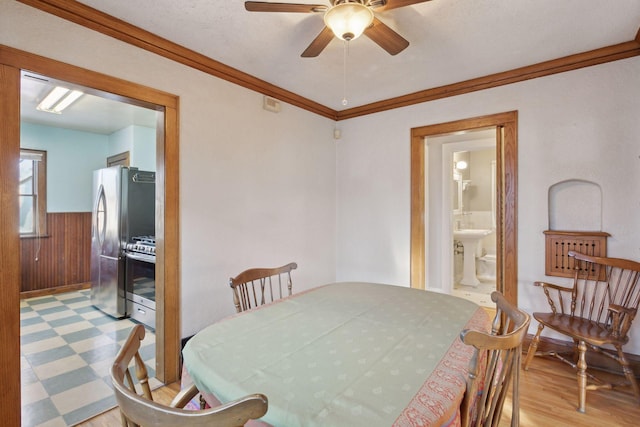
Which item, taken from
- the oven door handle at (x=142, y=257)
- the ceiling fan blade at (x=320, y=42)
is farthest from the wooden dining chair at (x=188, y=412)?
the oven door handle at (x=142, y=257)

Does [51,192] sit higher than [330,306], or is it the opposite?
[51,192]

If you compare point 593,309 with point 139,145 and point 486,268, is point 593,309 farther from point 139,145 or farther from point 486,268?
point 139,145

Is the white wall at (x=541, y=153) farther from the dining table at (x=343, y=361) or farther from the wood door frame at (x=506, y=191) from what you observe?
the dining table at (x=343, y=361)

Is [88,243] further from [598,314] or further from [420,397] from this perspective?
[598,314]

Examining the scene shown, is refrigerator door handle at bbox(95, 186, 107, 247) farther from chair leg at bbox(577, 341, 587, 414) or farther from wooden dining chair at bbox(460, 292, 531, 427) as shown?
chair leg at bbox(577, 341, 587, 414)

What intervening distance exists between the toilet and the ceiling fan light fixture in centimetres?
471

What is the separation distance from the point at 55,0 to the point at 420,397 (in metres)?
2.53

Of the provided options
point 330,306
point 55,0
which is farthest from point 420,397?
point 55,0

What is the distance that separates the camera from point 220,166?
2.54m

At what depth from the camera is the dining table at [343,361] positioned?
2.59ft

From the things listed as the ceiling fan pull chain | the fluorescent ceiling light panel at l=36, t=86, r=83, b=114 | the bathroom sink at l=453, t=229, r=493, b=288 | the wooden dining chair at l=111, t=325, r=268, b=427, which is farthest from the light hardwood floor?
the fluorescent ceiling light panel at l=36, t=86, r=83, b=114

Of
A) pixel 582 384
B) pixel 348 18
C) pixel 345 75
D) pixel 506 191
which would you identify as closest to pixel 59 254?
pixel 345 75

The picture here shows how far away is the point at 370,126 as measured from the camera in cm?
357

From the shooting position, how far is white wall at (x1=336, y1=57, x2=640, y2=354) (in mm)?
2273
